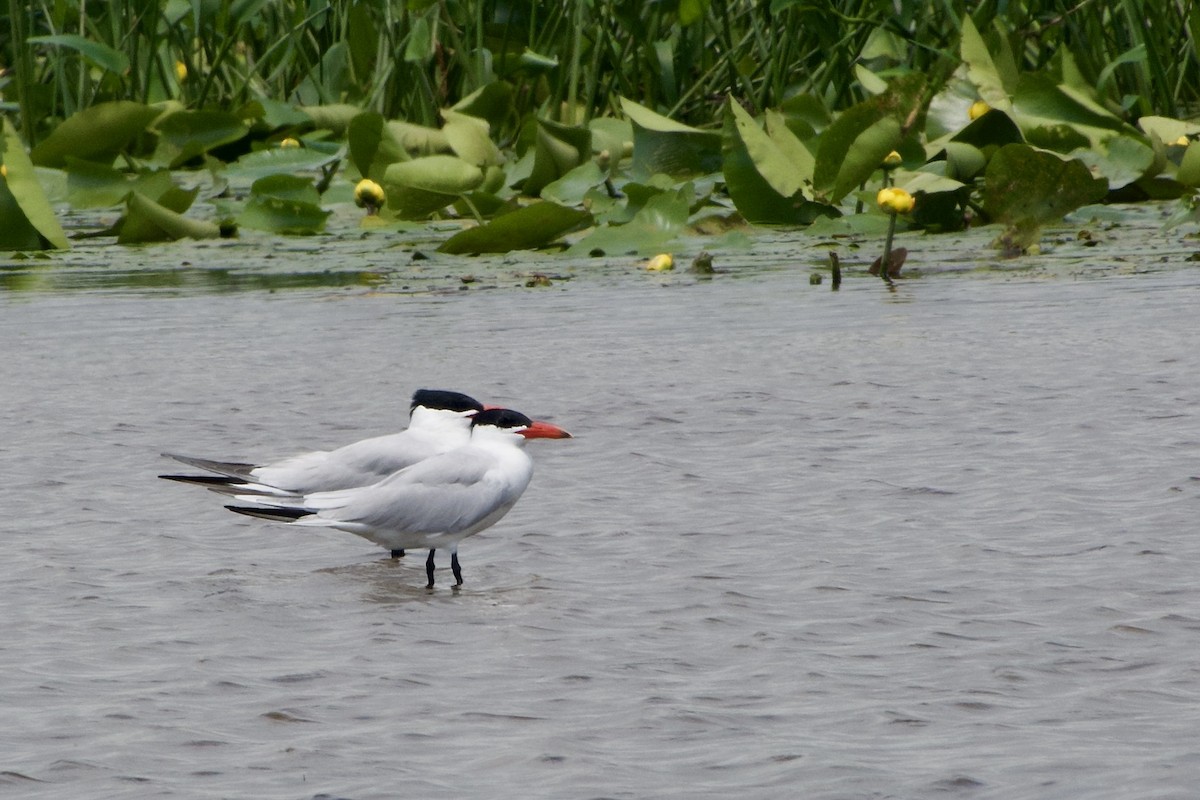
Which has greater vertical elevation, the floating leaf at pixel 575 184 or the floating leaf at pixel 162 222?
the floating leaf at pixel 575 184

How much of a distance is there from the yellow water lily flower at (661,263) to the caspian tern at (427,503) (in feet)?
14.0

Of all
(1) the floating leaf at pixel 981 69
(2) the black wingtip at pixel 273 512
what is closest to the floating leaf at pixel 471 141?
(1) the floating leaf at pixel 981 69

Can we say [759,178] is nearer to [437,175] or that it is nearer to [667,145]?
[667,145]

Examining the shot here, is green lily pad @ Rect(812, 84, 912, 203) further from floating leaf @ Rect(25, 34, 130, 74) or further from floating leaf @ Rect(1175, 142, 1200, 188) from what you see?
floating leaf @ Rect(25, 34, 130, 74)

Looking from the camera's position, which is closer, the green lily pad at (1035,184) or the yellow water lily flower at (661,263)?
the yellow water lily flower at (661,263)

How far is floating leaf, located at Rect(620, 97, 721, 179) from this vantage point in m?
9.87

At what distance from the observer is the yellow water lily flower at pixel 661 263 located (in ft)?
27.4

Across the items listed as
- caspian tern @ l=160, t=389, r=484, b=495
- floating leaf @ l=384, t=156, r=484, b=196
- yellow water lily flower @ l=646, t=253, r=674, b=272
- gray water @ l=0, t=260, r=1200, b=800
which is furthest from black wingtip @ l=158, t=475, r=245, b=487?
floating leaf @ l=384, t=156, r=484, b=196

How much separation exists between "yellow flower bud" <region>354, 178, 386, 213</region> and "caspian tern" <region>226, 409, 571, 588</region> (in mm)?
5735

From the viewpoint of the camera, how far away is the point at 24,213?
367 inches

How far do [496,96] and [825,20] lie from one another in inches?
70.9

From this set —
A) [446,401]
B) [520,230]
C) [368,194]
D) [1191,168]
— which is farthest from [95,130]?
[446,401]

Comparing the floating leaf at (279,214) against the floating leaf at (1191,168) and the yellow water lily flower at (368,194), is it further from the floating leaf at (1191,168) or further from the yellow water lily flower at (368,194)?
the floating leaf at (1191,168)

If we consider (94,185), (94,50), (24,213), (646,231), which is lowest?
(646,231)
